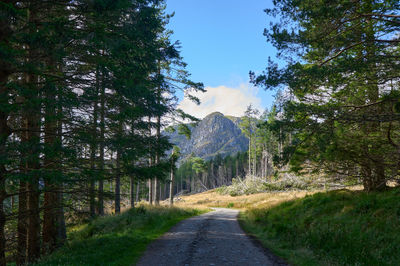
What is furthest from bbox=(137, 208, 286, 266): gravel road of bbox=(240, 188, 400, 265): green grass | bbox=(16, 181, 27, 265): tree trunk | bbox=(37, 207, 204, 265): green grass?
bbox=(16, 181, 27, 265): tree trunk

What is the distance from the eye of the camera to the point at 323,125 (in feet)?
29.7

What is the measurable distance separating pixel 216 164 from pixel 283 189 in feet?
243

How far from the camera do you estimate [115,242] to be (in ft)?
29.2

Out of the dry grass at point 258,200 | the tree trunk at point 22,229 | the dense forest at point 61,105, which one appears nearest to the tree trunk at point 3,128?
the dense forest at point 61,105

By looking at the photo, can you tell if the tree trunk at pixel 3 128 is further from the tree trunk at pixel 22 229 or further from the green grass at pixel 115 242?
the tree trunk at pixel 22 229

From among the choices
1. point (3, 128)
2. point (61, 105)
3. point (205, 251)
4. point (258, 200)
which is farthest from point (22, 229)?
point (258, 200)

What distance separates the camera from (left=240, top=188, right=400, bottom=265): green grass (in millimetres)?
7066

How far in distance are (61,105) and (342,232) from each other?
33.3ft

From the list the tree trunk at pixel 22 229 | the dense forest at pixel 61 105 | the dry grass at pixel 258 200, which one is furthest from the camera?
the dry grass at pixel 258 200

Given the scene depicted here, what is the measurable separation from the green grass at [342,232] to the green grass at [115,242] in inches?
190

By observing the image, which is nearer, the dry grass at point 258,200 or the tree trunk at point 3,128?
the tree trunk at point 3,128

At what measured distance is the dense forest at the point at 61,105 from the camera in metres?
6.97

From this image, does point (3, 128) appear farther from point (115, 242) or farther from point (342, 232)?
point (342, 232)

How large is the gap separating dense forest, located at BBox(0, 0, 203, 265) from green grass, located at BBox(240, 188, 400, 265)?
5717mm
